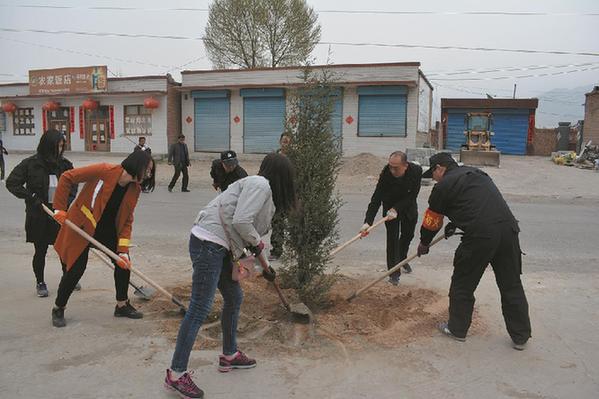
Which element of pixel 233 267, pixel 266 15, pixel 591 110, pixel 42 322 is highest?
pixel 266 15

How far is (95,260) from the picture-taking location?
6820 millimetres

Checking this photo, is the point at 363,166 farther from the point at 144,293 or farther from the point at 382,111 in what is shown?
the point at 144,293

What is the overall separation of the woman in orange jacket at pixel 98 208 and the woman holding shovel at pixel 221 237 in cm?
118

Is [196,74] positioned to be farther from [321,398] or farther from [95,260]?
[321,398]

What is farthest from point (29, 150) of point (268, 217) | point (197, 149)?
point (268, 217)

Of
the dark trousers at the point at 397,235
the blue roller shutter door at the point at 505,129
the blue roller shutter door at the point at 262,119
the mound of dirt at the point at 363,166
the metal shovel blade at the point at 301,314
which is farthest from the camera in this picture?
the blue roller shutter door at the point at 505,129

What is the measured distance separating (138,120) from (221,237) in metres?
25.5

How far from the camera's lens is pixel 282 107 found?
24.8 m

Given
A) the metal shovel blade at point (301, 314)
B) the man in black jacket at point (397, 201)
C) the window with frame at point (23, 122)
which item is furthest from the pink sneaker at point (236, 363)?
the window with frame at point (23, 122)

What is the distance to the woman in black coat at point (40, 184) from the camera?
5.08 m

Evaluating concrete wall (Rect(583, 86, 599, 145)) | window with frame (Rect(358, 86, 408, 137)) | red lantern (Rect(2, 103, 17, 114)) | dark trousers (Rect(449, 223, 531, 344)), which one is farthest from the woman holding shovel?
red lantern (Rect(2, 103, 17, 114))

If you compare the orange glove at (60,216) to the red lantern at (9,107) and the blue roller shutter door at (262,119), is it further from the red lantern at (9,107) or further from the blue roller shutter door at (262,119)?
the red lantern at (9,107)

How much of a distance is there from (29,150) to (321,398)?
1247 inches

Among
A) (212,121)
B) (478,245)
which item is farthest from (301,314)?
(212,121)
